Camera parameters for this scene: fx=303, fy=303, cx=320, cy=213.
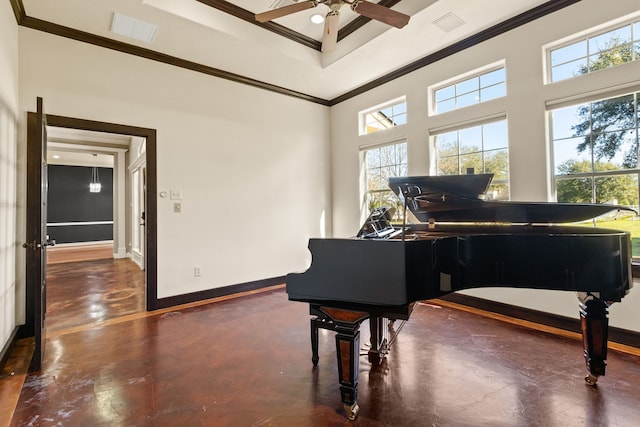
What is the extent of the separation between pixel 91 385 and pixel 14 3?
10.5 feet

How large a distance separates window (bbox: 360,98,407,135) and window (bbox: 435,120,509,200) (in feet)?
2.35

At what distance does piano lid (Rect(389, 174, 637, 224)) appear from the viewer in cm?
195

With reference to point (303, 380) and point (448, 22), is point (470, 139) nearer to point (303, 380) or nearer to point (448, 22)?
point (448, 22)

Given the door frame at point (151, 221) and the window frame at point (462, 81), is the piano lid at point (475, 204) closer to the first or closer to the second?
the window frame at point (462, 81)

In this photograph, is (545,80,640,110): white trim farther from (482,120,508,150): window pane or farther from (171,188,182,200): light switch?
(171,188,182,200): light switch

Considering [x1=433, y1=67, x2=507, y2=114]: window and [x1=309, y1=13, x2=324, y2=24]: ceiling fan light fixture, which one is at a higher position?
[x1=309, y1=13, x2=324, y2=24]: ceiling fan light fixture

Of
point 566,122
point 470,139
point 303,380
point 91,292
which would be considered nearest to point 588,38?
point 566,122

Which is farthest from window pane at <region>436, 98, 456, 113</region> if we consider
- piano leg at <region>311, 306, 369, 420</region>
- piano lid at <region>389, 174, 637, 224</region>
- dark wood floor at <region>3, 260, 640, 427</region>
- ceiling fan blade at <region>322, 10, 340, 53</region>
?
piano leg at <region>311, 306, 369, 420</region>

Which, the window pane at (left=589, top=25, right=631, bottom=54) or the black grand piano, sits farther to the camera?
the window pane at (left=589, top=25, right=631, bottom=54)

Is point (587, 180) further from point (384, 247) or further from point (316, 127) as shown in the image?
point (316, 127)

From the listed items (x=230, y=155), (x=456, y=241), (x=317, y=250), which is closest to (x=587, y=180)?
(x=456, y=241)

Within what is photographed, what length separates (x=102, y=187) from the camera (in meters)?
10.0

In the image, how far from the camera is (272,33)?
3.55 m

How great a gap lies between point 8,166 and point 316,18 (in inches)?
127
